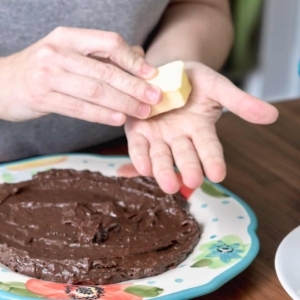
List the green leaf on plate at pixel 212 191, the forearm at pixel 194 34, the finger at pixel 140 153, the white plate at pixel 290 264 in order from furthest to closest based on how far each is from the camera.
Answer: the forearm at pixel 194 34 < the green leaf on plate at pixel 212 191 < the finger at pixel 140 153 < the white plate at pixel 290 264

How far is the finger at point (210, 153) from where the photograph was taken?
0.69 metres

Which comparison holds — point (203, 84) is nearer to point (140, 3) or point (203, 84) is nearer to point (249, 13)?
point (140, 3)

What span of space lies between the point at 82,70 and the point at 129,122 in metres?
0.12

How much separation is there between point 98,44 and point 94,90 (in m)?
0.06

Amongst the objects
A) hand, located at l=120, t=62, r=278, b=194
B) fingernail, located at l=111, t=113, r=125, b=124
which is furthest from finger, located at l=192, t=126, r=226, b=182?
fingernail, located at l=111, t=113, r=125, b=124

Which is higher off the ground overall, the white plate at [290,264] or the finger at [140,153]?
the finger at [140,153]

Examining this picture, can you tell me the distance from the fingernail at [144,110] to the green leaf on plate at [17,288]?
0.28m

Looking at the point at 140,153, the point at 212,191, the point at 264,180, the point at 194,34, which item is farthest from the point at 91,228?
the point at 194,34

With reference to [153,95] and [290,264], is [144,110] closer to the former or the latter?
[153,95]

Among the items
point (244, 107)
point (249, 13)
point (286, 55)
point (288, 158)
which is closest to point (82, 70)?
point (244, 107)

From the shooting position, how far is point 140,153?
0.76 metres

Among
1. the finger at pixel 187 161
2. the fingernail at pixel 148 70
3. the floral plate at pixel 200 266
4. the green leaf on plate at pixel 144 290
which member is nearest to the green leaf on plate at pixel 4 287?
the floral plate at pixel 200 266

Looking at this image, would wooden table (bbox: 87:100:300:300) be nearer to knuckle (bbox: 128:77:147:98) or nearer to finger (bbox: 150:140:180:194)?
finger (bbox: 150:140:180:194)

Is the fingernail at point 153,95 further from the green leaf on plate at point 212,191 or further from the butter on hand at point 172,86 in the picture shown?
the green leaf on plate at point 212,191
